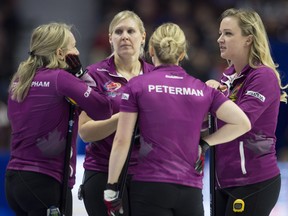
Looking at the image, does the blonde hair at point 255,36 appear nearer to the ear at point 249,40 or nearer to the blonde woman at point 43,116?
the ear at point 249,40

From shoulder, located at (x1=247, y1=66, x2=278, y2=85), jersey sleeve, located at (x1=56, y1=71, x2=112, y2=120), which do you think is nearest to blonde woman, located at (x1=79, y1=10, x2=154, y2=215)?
jersey sleeve, located at (x1=56, y1=71, x2=112, y2=120)

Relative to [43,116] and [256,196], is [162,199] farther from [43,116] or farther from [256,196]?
[43,116]

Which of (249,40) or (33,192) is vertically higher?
(249,40)

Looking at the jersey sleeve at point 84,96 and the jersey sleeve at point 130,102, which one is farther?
the jersey sleeve at point 84,96

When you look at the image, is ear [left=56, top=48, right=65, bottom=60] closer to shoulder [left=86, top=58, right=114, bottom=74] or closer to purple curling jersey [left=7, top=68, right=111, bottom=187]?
purple curling jersey [left=7, top=68, right=111, bottom=187]

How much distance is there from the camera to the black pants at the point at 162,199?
532 cm

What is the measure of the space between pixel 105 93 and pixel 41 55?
1.94 ft

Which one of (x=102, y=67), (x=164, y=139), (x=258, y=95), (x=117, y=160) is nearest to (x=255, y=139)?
(x=258, y=95)

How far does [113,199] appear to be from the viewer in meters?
5.47

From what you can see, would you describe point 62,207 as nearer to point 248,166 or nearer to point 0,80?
point 248,166

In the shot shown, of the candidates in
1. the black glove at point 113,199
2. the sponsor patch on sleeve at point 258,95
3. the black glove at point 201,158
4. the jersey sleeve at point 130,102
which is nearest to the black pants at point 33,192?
the black glove at point 113,199

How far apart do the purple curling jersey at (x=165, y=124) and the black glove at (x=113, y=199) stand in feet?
0.54

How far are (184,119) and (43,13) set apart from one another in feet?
25.4

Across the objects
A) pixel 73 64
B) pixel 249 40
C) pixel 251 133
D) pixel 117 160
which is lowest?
pixel 117 160
